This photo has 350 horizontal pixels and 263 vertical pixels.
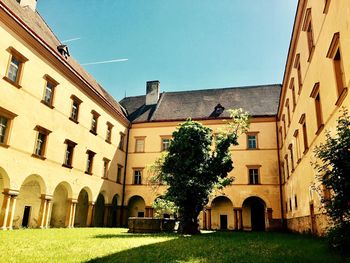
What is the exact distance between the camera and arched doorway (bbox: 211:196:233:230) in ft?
98.0

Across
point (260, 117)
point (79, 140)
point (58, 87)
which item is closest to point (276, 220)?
point (260, 117)

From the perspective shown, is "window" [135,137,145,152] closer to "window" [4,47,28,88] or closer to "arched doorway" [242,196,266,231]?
"arched doorway" [242,196,266,231]

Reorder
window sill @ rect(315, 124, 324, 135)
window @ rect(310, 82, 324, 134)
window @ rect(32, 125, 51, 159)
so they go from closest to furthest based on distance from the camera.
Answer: window sill @ rect(315, 124, 324, 135) → window @ rect(310, 82, 324, 134) → window @ rect(32, 125, 51, 159)

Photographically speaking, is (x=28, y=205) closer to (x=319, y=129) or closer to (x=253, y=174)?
(x=253, y=174)

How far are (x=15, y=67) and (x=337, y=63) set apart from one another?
16070mm

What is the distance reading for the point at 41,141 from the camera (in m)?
19.2

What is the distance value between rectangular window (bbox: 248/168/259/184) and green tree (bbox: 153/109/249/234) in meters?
10.8

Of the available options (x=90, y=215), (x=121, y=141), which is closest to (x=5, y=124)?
(x=90, y=215)

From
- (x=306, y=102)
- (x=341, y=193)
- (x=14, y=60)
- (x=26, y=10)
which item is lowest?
Result: (x=341, y=193)

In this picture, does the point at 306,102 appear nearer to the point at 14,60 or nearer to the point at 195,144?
the point at 195,144

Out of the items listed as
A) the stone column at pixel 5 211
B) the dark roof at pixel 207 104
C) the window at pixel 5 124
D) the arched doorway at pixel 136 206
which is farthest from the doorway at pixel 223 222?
the window at pixel 5 124

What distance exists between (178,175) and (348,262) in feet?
40.8

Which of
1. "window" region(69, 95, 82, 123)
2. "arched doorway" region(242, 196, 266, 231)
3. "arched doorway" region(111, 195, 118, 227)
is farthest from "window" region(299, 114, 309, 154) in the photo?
"arched doorway" region(111, 195, 118, 227)

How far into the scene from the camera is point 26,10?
68.9 ft
